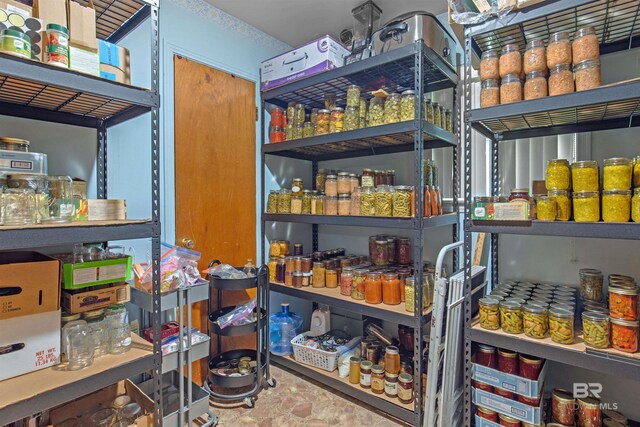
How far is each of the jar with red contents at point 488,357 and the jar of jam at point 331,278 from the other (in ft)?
3.48

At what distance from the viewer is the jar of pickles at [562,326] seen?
1331 mm

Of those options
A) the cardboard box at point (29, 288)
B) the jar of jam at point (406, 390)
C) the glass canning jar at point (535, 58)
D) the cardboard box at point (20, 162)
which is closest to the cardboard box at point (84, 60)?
the cardboard box at point (20, 162)

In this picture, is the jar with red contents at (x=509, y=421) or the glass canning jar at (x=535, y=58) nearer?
the glass canning jar at (x=535, y=58)

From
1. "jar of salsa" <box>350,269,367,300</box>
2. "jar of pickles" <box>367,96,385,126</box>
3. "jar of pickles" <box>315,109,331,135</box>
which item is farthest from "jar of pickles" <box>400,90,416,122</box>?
"jar of salsa" <box>350,269,367,300</box>

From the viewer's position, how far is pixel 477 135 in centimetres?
211

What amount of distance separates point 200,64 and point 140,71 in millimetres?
401

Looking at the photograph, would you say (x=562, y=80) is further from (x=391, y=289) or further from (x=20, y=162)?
(x=20, y=162)

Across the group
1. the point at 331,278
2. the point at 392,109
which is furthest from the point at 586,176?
the point at 331,278

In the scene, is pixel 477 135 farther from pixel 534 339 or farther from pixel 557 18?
pixel 534 339

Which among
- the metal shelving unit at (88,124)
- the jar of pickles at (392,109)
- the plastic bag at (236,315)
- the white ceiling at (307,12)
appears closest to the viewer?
the metal shelving unit at (88,124)

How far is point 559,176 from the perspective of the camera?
1375 millimetres

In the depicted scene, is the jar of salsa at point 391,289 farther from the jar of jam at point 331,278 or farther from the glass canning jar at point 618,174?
the glass canning jar at point 618,174

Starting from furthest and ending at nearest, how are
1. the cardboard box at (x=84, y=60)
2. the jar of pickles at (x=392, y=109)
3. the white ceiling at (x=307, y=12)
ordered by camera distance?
the white ceiling at (x=307, y=12), the jar of pickles at (x=392, y=109), the cardboard box at (x=84, y=60)

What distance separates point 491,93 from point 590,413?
1453 mm
